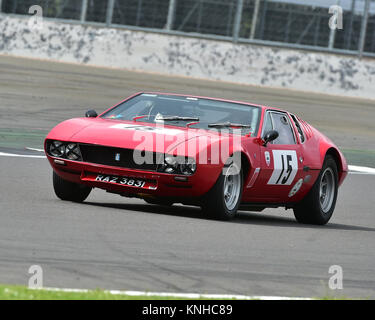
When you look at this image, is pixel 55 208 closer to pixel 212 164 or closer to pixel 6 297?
pixel 212 164

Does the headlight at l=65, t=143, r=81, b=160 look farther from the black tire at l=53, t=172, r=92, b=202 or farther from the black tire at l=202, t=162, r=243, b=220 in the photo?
the black tire at l=202, t=162, r=243, b=220

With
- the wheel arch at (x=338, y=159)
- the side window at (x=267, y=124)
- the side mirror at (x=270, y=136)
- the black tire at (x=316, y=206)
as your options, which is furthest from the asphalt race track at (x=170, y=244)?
the side window at (x=267, y=124)

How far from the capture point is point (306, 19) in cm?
3641

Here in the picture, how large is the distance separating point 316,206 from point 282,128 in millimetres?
945

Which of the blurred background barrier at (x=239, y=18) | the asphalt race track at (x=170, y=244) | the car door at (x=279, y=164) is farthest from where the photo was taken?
the blurred background barrier at (x=239, y=18)

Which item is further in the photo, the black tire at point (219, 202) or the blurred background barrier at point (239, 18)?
the blurred background barrier at point (239, 18)

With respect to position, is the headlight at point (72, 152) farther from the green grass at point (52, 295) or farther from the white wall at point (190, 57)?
the white wall at point (190, 57)

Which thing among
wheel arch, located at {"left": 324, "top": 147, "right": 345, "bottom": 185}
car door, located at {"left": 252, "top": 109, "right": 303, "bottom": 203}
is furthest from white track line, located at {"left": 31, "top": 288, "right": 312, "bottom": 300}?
wheel arch, located at {"left": 324, "top": 147, "right": 345, "bottom": 185}

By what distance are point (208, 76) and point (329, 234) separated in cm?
2468

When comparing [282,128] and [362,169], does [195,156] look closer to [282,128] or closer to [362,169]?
[282,128]

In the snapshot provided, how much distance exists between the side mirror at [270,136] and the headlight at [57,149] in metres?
2.04

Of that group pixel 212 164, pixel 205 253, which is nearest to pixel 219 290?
pixel 205 253

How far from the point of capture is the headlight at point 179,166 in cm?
1016

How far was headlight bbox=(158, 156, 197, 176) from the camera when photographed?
1016cm
